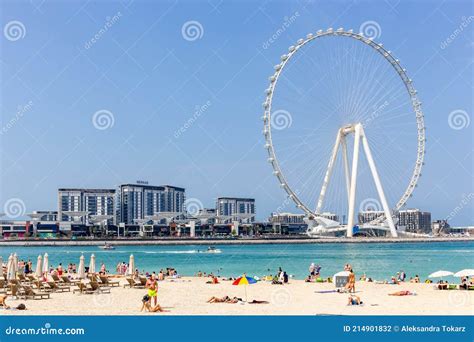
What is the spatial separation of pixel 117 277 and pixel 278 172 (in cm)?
4194

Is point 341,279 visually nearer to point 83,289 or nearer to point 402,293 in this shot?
point 402,293

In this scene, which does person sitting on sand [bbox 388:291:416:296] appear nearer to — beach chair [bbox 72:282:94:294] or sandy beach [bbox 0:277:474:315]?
sandy beach [bbox 0:277:474:315]

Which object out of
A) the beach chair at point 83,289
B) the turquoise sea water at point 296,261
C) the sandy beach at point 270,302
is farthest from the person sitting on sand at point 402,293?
the turquoise sea water at point 296,261

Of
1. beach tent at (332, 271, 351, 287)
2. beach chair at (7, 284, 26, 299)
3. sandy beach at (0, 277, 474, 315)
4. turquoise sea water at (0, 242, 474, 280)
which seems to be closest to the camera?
sandy beach at (0, 277, 474, 315)

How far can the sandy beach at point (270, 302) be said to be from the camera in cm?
2027

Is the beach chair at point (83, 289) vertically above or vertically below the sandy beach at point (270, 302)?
above

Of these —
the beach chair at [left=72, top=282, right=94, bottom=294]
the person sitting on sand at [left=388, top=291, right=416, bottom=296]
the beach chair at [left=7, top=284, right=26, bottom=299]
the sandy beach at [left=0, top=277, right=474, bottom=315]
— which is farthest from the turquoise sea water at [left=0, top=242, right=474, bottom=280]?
the beach chair at [left=7, top=284, right=26, bottom=299]

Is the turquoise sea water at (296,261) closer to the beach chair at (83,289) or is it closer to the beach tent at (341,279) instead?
the beach tent at (341,279)

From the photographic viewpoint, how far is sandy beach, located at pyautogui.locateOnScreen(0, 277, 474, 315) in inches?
798

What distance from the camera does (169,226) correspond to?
185 m

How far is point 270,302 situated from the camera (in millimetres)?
23688

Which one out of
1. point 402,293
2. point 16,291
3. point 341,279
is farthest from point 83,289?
point 402,293
